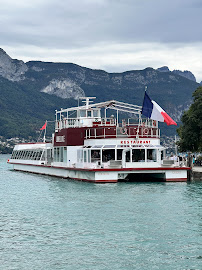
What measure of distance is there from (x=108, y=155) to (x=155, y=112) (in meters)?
5.16

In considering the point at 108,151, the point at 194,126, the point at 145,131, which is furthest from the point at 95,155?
the point at 194,126

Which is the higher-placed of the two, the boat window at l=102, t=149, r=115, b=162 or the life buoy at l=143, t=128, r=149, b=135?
the life buoy at l=143, t=128, r=149, b=135

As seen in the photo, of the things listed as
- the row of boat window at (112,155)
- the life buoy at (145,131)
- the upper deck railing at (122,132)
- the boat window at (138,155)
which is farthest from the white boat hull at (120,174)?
the life buoy at (145,131)

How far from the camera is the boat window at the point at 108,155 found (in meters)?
42.7

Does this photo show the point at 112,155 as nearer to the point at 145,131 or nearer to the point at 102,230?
the point at 145,131

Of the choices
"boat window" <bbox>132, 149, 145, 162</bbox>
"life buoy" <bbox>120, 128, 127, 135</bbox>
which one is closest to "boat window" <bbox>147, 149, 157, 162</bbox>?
"boat window" <bbox>132, 149, 145, 162</bbox>

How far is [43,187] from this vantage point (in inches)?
1544

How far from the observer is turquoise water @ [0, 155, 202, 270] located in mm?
17500

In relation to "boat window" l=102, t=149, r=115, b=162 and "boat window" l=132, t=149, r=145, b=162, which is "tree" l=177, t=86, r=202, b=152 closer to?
"boat window" l=132, t=149, r=145, b=162

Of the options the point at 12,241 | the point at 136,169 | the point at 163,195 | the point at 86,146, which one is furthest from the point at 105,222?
the point at 86,146

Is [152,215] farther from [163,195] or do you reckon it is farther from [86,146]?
[86,146]

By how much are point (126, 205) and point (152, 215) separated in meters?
3.27

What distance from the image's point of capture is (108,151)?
43.5 metres

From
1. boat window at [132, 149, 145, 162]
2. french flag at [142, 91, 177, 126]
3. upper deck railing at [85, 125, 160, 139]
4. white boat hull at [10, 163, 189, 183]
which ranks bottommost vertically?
white boat hull at [10, 163, 189, 183]
